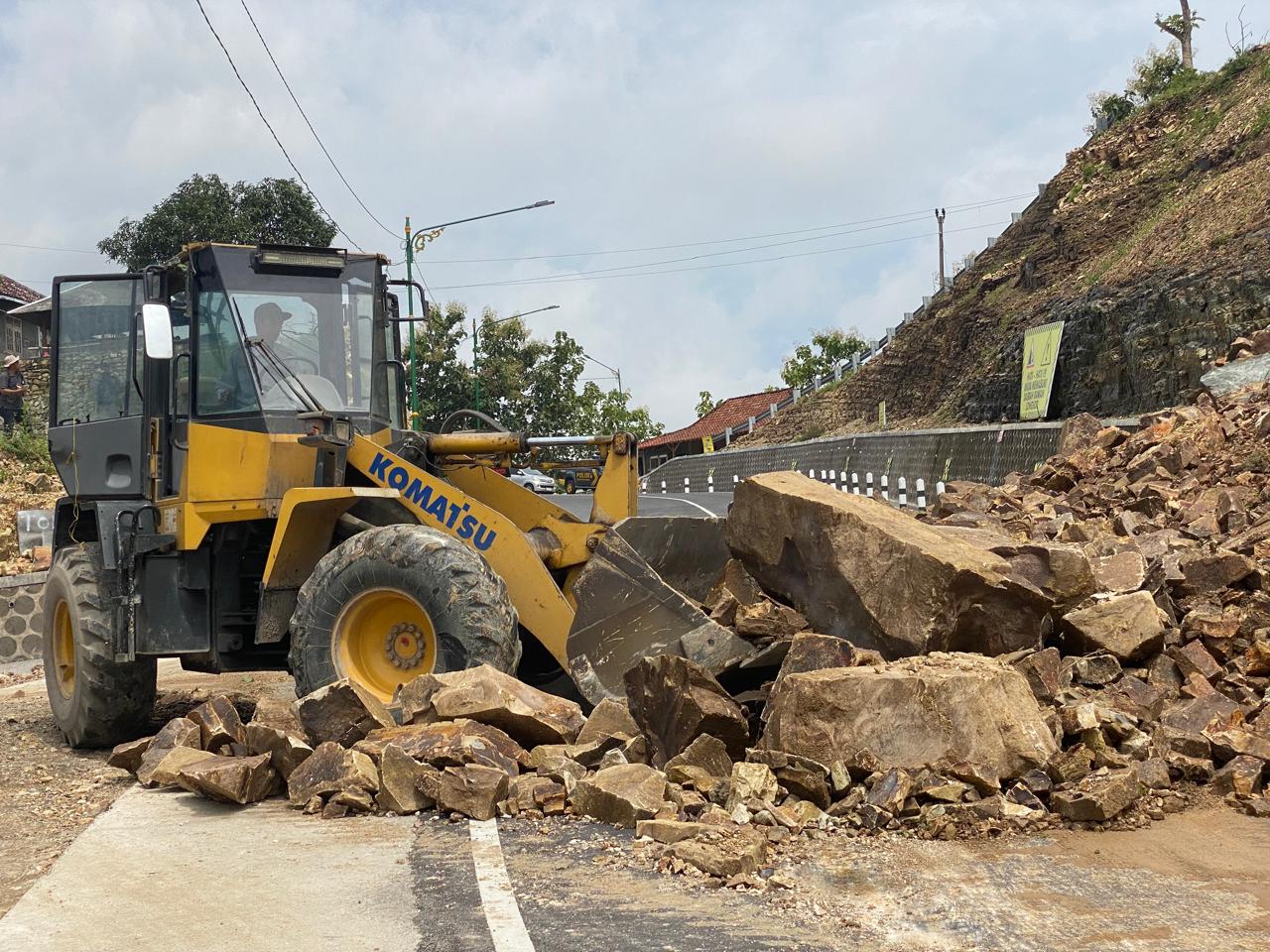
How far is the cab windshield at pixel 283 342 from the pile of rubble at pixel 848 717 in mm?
2198

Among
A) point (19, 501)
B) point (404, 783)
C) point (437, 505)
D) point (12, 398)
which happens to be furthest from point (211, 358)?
point (12, 398)

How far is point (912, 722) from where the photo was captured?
6.66 meters

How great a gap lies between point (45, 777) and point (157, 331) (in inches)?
114

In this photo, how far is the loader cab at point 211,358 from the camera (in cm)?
918

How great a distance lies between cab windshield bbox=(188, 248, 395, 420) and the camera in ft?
29.9

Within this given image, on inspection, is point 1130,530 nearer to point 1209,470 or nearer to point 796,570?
point 1209,470

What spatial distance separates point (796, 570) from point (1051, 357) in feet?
89.4

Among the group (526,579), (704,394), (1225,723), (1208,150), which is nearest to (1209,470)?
(1225,723)

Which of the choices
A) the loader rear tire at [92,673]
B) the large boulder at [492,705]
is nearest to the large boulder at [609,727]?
the large boulder at [492,705]

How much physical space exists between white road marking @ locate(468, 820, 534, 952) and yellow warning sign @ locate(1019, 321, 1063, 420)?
29445 millimetres

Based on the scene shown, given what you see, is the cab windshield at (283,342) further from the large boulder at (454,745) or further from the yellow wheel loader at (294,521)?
the large boulder at (454,745)

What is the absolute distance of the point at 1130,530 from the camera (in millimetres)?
10625

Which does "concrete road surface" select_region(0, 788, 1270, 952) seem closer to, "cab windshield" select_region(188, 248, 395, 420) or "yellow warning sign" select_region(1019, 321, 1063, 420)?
"cab windshield" select_region(188, 248, 395, 420)

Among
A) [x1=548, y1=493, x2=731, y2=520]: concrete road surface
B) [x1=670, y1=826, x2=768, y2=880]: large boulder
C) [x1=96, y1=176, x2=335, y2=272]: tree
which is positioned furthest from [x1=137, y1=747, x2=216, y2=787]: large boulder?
[x1=96, y1=176, x2=335, y2=272]: tree
